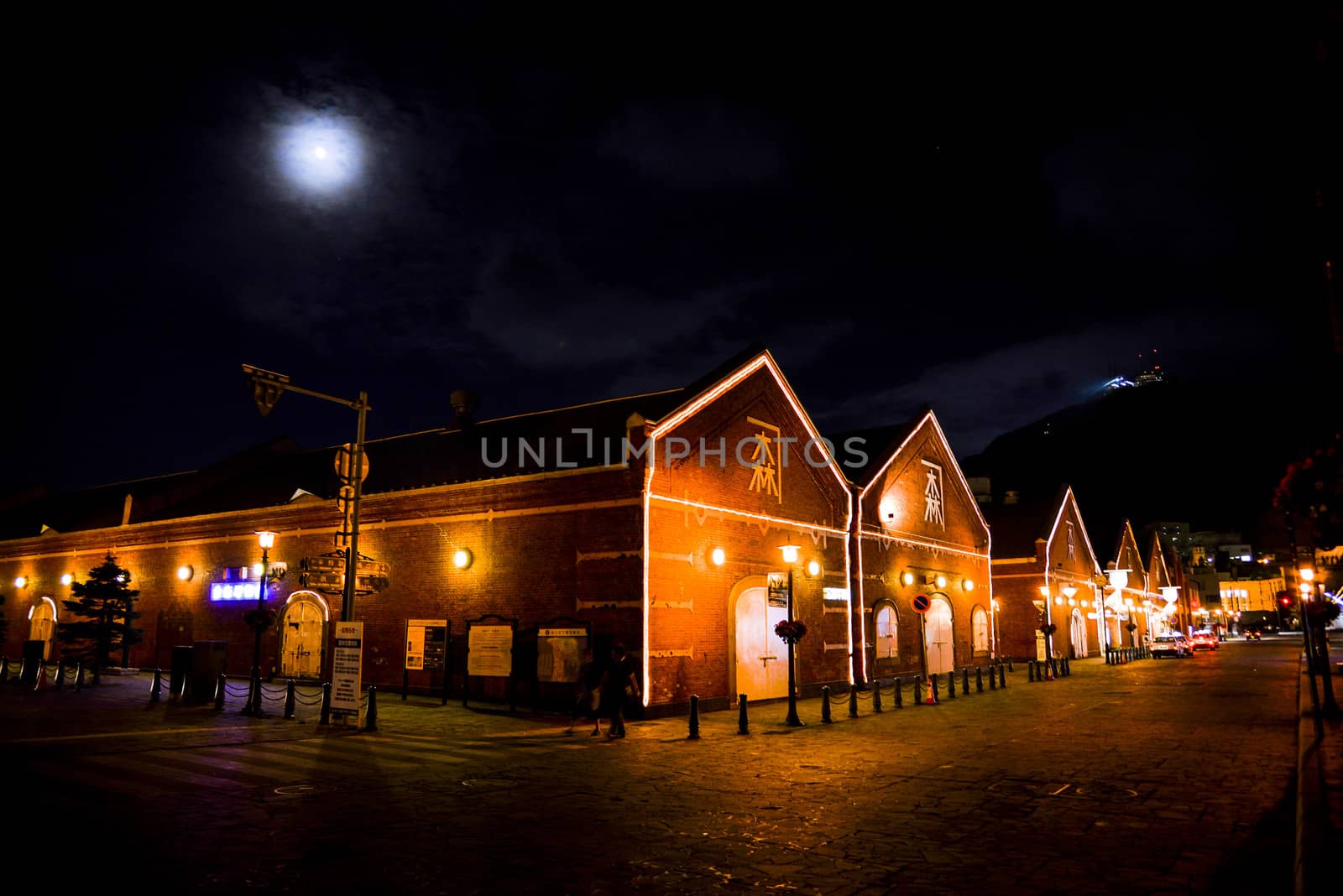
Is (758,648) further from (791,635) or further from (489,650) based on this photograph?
(489,650)

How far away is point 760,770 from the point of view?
12672mm

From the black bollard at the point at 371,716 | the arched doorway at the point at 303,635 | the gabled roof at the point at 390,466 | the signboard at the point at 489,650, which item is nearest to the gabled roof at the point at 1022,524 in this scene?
the gabled roof at the point at 390,466

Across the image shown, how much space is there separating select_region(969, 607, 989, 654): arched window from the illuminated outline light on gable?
1281 centimetres

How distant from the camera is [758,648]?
23859mm

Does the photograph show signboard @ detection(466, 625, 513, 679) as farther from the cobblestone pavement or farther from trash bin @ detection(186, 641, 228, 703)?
trash bin @ detection(186, 641, 228, 703)

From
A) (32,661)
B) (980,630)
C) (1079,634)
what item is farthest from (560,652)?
(1079,634)

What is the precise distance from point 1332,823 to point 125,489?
162 ft

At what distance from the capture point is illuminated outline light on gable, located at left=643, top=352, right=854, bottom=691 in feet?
64.8

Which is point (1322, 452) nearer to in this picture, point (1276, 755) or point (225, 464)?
point (1276, 755)

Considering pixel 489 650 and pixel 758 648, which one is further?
pixel 758 648

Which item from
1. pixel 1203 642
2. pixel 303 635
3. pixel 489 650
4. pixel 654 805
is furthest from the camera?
pixel 1203 642

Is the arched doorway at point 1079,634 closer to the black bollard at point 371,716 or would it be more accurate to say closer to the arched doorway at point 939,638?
the arched doorway at point 939,638

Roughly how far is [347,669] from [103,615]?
1924 centimetres

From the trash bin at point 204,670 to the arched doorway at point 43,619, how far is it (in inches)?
832
